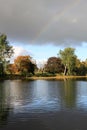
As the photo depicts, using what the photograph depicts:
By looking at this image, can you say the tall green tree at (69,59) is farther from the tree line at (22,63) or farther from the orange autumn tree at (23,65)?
the orange autumn tree at (23,65)

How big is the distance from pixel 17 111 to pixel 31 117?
431cm

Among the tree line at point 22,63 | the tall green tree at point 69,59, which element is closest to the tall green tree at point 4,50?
the tree line at point 22,63

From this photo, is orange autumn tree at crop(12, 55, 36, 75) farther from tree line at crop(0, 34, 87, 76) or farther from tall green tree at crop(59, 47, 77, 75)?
tall green tree at crop(59, 47, 77, 75)

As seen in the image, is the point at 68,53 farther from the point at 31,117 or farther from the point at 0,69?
the point at 31,117

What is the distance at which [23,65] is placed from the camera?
16838cm

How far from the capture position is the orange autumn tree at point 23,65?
16650 centimetres

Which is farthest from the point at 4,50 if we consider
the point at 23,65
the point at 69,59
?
the point at 69,59

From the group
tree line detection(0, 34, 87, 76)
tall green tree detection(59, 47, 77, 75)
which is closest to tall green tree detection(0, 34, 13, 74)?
tree line detection(0, 34, 87, 76)

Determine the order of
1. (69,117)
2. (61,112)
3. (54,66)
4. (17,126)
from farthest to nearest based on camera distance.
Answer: (54,66) < (61,112) < (69,117) < (17,126)

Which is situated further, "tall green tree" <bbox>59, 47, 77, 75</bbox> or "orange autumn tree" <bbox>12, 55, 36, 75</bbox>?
"tall green tree" <bbox>59, 47, 77, 75</bbox>

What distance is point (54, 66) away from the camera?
647 feet

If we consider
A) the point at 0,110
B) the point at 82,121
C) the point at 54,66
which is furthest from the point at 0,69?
the point at 82,121

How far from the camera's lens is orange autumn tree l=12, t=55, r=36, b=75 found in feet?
546

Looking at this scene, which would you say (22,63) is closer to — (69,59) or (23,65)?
(23,65)
